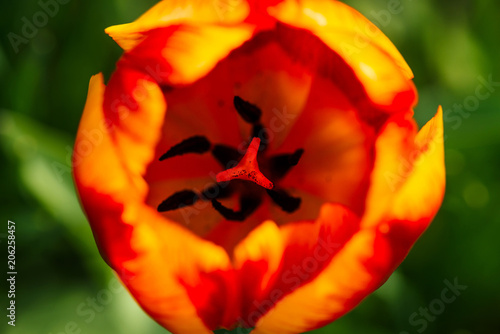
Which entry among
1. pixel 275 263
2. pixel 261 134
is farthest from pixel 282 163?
pixel 275 263

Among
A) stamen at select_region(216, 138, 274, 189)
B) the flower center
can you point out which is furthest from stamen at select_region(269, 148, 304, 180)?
stamen at select_region(216, 138, 274, 189)

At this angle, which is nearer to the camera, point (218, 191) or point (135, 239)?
point (135, 239)

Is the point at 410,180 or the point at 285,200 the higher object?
the point at 410,180

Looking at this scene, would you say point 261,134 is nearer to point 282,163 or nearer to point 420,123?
point 282,163

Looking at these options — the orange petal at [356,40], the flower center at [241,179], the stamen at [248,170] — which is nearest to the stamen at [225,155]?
the flower center at [241,179]

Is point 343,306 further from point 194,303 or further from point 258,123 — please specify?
point 258,123

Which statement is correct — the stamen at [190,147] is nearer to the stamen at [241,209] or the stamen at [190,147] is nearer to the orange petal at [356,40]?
the stamen at [241,209]
